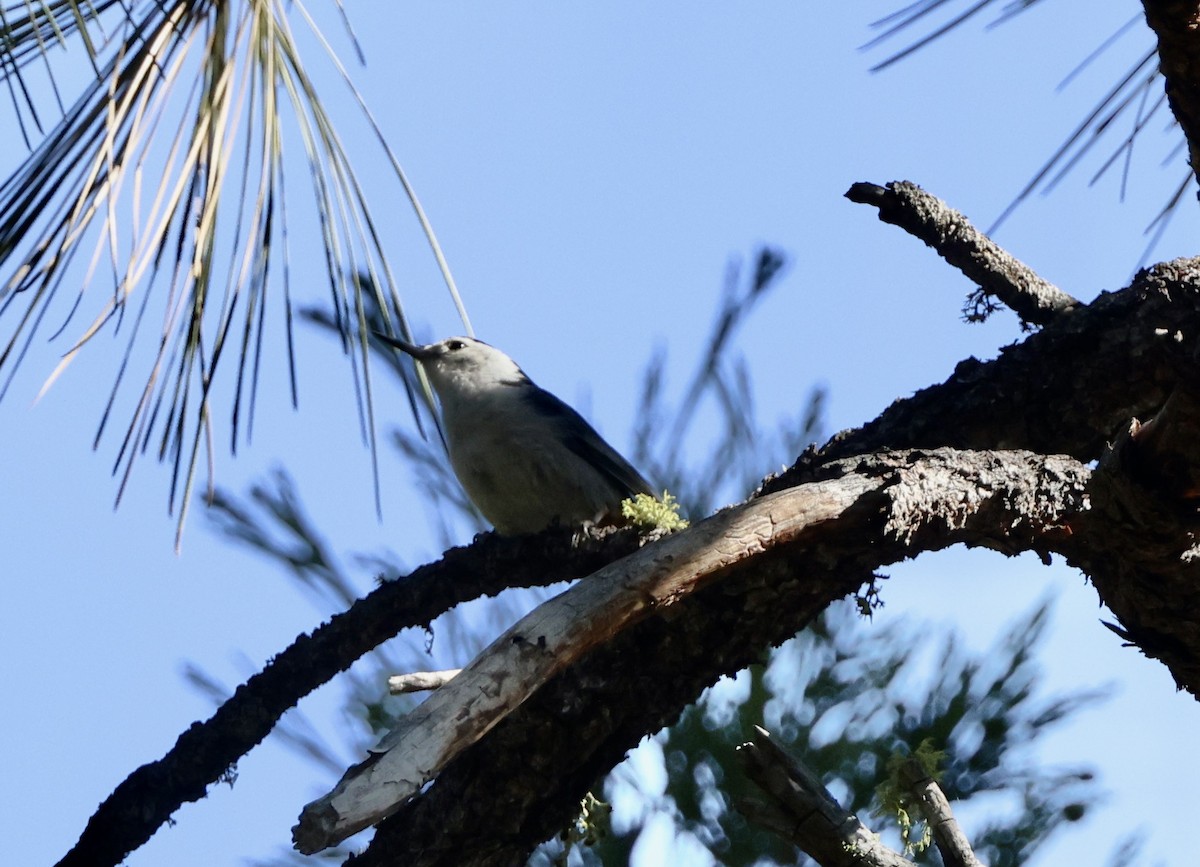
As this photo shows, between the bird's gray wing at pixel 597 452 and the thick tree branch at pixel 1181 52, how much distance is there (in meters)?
1.97

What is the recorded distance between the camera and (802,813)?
195cm

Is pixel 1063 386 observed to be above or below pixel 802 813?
above

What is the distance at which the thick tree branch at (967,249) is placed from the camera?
85.6 inches

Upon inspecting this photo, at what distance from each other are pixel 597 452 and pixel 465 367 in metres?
0.68

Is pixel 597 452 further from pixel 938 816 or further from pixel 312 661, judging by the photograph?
pixel 938 816

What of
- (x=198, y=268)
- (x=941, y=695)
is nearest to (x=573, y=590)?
(x=198, y=268)

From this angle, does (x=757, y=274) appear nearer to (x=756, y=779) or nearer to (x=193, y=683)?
(x=756, y=779)

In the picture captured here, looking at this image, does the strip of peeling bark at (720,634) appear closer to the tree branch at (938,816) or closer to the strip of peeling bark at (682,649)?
the strip of peeling bark at (682,649)

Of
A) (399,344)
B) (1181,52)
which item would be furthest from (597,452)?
(1181,52)

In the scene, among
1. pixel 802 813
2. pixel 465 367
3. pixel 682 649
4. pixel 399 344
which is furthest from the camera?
pixel 465 367

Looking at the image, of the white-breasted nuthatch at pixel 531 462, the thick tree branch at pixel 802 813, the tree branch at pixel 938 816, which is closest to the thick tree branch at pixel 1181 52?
the thick tree branch at pixel 802 813

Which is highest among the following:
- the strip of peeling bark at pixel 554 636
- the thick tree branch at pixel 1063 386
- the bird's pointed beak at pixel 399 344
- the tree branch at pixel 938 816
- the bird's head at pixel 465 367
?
the bird's head at pixel 465 367

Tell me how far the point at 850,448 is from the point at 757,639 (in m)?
0.33

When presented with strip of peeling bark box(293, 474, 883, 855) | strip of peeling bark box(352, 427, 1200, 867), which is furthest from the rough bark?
strip of peeling bark box(293, 474, 883, 855)
